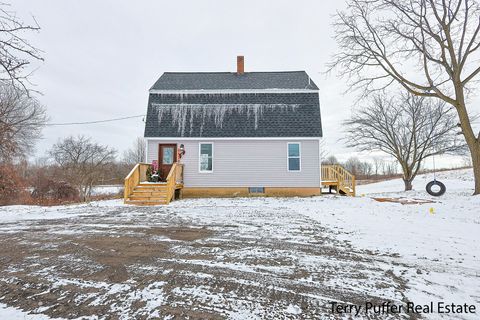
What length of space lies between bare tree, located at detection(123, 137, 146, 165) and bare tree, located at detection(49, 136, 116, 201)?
14.7 meters

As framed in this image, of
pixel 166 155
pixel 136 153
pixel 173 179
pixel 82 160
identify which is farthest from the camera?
pixel 136 153

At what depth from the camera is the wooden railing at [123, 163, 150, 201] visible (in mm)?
10684

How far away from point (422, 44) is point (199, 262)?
47.4 ft

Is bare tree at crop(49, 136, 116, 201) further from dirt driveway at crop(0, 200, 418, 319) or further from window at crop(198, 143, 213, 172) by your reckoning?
dirt driveway at crop(0, 200, 418, 319)

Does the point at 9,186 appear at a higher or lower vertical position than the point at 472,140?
lower

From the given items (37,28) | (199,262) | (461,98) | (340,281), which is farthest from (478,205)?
(37,28)

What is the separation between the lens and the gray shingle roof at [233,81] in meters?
14.9

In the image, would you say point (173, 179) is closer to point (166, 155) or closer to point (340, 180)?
point (166, 155)

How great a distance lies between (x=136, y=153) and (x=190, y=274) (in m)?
53.4

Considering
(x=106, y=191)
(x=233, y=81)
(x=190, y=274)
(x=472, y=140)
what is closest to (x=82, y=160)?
(x=106, y=191)

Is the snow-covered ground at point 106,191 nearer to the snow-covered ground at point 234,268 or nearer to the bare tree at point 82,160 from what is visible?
the bare tree at point 82,160

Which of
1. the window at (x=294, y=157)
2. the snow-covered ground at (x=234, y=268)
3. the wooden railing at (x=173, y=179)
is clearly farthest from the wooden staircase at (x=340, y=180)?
the wooden railing at (x=173, y=179)

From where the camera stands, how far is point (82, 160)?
1227 inches

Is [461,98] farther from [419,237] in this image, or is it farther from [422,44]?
[419,237]
